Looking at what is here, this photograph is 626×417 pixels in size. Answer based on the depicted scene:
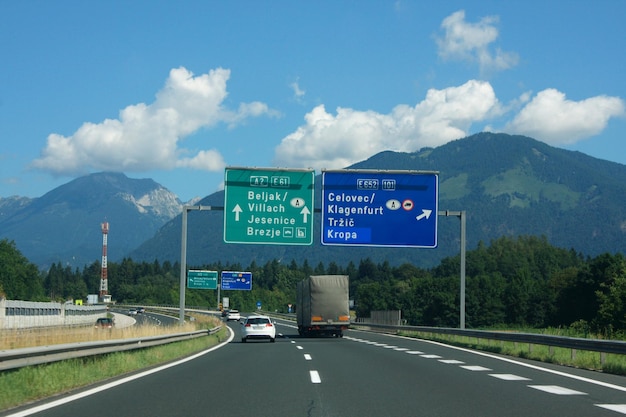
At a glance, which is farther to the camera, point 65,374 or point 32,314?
point 32,314

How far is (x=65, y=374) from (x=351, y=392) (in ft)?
17.3

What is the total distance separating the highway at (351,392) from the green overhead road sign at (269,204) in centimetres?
1575

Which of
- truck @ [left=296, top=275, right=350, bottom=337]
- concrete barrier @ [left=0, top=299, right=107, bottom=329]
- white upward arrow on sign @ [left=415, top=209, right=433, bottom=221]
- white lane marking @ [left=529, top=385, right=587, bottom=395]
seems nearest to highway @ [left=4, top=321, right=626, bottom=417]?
white lane marking @ [left=529, top=385, right=587, bottom=395]

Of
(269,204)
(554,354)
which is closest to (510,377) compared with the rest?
(554,354)

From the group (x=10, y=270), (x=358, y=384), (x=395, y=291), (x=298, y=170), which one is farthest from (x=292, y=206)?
(x=395, y=291)

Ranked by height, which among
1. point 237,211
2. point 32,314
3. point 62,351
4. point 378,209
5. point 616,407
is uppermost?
point 378,209

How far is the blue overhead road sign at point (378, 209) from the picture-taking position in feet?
116

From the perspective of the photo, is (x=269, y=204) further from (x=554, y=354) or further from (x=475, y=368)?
(x=475, y=368)

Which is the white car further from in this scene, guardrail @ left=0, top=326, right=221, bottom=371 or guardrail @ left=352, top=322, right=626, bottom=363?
guardrail @ left=0, top=326, right=221, bottom=371

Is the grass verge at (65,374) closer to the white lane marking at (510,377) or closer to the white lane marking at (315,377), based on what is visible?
the white lane marking at (315,377)

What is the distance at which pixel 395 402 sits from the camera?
38.3 ft

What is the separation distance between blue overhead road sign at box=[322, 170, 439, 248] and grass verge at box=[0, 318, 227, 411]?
1461cm

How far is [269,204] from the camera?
3550cm

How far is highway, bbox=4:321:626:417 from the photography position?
10.8 m
